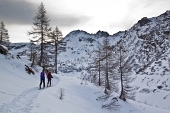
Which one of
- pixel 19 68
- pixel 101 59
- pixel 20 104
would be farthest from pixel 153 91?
pixel 20 104

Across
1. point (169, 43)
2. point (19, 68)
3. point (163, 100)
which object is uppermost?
point (169, 43)

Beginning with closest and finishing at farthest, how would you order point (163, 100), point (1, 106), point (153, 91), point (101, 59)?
point (1, 106) < point (101, 59) < point (163, 100) < point (153, 91)

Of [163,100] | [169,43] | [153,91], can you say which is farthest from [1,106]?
[169,43]

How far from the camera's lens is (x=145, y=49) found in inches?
4299

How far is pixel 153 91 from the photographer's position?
53.1 meters

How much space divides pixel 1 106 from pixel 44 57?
21011mm

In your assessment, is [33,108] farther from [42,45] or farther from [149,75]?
[149,75]

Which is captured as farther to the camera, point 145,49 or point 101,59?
point 145,49

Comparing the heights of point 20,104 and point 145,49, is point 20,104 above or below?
below

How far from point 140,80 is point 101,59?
45.1m

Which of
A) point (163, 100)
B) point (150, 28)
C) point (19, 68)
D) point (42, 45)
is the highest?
point (150, 28)

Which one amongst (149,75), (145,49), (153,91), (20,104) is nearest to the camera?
(20,104)

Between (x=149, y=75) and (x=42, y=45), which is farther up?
(x=42, y=45)

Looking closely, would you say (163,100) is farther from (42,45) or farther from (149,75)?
(42,45)
